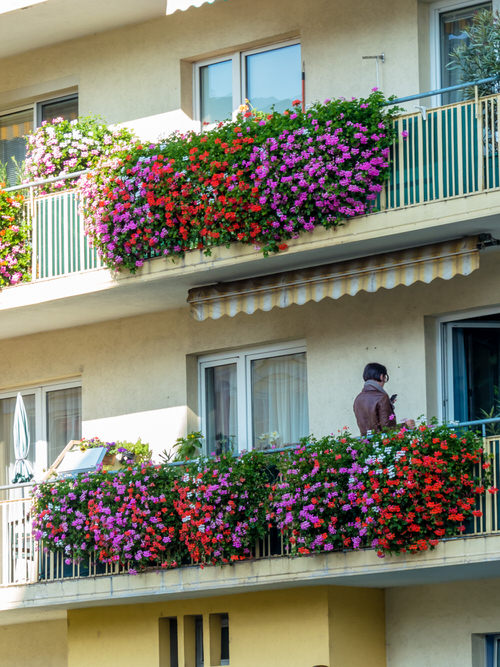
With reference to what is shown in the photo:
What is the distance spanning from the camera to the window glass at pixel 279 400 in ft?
69.2

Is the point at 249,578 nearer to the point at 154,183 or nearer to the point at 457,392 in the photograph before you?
the point at 457,392

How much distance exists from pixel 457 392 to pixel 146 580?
4.03m

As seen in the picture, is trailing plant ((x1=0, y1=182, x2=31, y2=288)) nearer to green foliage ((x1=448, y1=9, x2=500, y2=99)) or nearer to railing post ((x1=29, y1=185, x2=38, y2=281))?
railing post ((x1=29, y1=185, x2=38, y2=281))

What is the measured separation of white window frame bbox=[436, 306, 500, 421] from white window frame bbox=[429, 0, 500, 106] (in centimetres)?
245

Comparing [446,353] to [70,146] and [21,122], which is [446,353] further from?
[21,122]

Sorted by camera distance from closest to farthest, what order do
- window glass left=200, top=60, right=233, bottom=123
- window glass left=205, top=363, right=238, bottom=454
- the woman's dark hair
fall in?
the woman's dark hair < window glass left=205, top=363, right=238, bottom=454 < window glass left=200, top=60, right=233, bottom=123

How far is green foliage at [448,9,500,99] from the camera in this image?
18734 mm

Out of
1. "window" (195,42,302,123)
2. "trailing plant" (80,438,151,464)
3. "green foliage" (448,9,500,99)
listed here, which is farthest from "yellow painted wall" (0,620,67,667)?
"green foliage" (448,9,500,99)

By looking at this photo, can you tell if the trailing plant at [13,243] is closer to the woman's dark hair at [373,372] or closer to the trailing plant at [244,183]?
the trailing plant at [244,183]

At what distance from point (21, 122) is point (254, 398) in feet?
19.1

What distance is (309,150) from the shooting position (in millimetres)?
19000

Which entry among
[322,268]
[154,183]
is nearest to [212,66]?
[154,183]

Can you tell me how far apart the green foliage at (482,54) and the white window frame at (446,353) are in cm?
242

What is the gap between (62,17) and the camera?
22812mm
